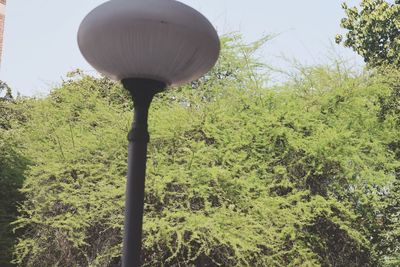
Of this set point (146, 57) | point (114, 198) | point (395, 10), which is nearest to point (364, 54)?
point (395, 10)

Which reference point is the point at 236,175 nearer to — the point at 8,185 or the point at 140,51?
the point at 8,185

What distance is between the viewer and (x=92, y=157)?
34.8ft

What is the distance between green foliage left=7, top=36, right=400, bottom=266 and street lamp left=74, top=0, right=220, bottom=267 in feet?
17.2

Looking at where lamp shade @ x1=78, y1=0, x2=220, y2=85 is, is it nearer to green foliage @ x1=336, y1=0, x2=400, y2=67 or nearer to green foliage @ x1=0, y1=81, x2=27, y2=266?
green foliage @ x1=0, y1=81, x2=27, y2=266

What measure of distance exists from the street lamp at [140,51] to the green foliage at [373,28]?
17.8m

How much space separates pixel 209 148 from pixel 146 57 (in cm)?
689

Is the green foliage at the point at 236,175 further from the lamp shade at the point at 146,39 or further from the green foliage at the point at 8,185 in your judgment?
the lamp shade at the point at 146,39

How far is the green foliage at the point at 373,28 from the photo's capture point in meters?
20.0

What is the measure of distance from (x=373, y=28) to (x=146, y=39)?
740 inches

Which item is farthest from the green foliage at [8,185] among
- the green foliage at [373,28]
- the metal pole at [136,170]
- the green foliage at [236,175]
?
the green foliage at [373,28]

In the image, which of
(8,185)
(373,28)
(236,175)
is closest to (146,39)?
(236,175)

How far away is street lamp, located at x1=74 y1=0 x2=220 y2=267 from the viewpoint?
2.88 m

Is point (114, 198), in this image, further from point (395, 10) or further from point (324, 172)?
point (395, 10)

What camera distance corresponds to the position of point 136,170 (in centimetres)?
303
